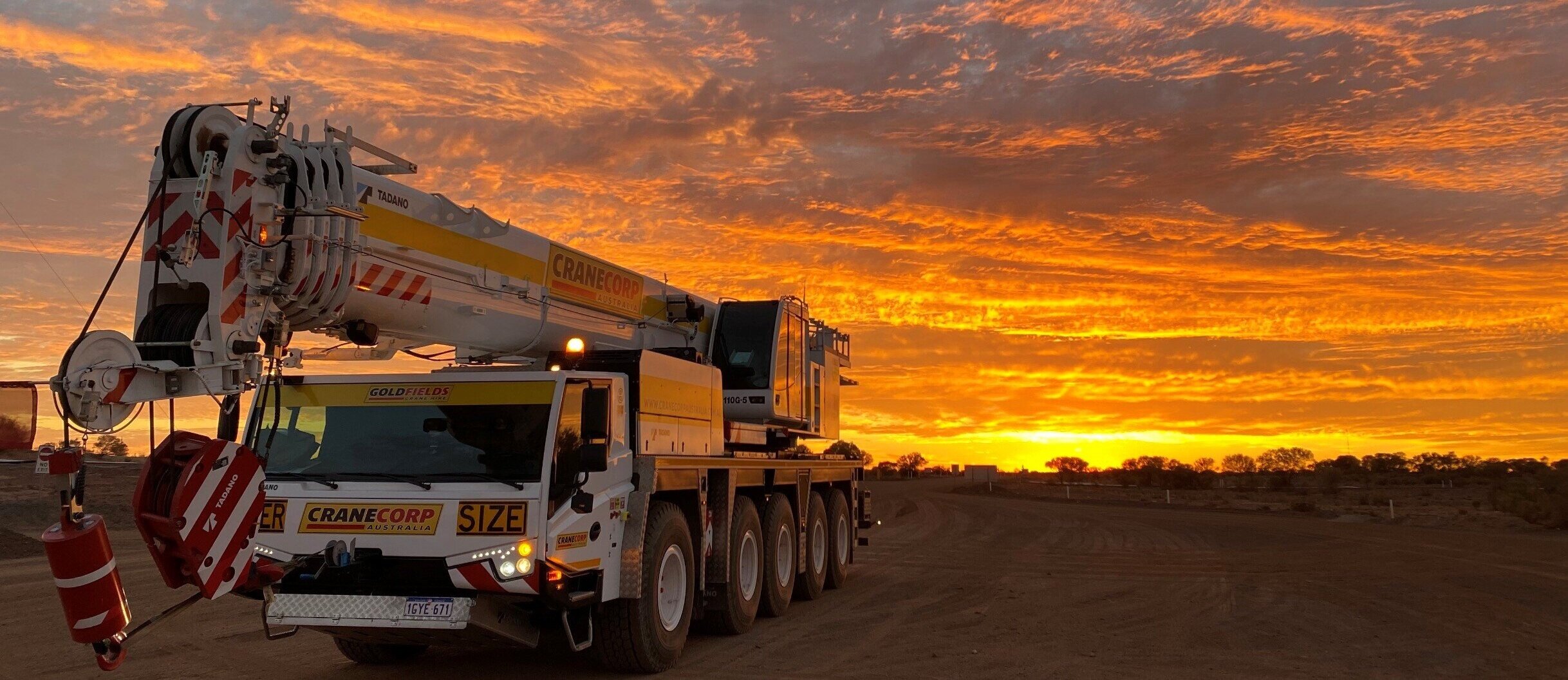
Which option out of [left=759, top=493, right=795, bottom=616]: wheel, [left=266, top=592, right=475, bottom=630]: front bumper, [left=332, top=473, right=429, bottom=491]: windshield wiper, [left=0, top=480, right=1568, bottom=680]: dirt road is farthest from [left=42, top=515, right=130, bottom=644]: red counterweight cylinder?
[left=759, top=493, right=795, bottom=616]: wheel

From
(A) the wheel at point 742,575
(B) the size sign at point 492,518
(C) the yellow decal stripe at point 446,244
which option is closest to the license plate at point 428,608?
(B) the size sign at point 492,518

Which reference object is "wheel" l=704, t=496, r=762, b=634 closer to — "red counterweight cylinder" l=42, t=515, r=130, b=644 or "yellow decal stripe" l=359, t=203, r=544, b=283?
"yellow decal stripe" l=359, t=203, r=544, b=283

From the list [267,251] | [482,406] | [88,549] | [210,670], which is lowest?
[210,670]

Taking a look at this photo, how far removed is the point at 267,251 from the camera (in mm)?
6770

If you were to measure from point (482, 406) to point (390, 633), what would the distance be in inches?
68.0

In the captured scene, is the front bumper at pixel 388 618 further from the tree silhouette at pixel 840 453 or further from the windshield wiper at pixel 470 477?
the tree silhouette at pixel 840 453

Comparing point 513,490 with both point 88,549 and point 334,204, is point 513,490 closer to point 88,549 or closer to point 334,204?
point 334,204

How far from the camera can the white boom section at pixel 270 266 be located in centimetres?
638

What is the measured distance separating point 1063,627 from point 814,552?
3.69 meters

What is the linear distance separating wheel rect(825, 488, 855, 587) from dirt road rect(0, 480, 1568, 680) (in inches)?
12.1

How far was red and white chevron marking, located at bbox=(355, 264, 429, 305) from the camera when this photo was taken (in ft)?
24.8

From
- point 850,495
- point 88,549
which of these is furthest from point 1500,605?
point 88,549

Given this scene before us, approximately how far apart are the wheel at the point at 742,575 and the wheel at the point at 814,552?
1.85 metres

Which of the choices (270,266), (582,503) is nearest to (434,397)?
(582,503)
